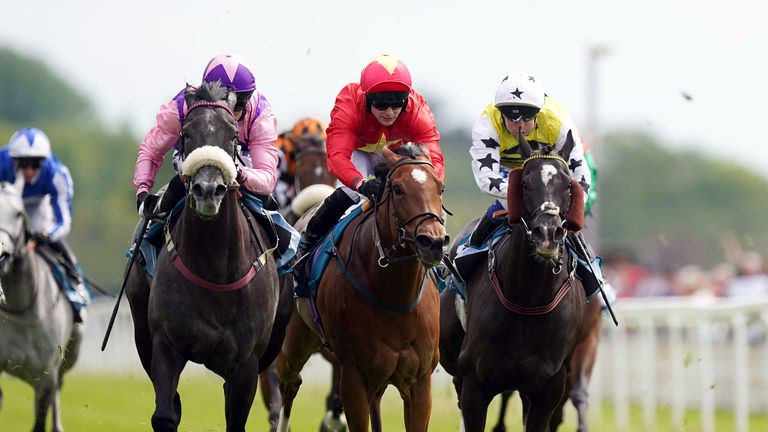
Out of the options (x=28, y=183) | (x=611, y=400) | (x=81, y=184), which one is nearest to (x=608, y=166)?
(x=81, y=184)

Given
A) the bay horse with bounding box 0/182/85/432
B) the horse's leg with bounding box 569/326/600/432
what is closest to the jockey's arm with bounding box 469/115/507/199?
the horse's leg with bounding box 569/326/600/432

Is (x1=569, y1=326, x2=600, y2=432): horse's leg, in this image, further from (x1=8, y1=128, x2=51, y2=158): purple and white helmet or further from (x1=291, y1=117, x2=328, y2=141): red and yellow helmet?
(x1=8, y1=128, x2=51, y2=158): purple and white helmet

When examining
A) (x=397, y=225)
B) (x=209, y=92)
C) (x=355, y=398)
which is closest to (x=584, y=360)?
(x=355, y=398)

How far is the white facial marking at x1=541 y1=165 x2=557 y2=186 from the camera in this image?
26.1ft

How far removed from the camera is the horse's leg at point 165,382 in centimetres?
770

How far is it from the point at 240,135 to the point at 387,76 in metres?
0.94

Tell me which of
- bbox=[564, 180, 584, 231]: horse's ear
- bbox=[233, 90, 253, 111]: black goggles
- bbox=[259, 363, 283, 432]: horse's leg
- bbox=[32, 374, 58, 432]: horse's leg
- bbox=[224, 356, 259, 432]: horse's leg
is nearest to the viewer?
bbox=[564, 180, 584, 231]: horse's ear

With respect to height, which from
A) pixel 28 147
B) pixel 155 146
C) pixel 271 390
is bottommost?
pixel 271 390

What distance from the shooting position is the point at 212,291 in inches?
314

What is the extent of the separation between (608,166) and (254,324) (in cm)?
7879

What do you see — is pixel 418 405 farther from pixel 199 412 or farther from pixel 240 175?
pixel 199 412

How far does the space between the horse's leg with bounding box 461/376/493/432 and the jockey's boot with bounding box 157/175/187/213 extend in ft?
6.50

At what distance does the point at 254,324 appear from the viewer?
8133mm

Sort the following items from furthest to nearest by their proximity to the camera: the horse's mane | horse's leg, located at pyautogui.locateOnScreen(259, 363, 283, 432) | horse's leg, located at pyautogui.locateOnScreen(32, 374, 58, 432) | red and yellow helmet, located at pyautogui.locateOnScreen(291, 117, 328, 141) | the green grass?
1. the green grass
2. red and yellow helmet, located at pyautogui.locateOnScreen(291, 117, 328, 141)
3. horse's leg, located at pyautogui.locateOnScreen(32, 374, 58, 432)
4. horse's leg, located at pyautogui.locateOnScreen(259, 363, 283, 432)
5. the horse's mane
